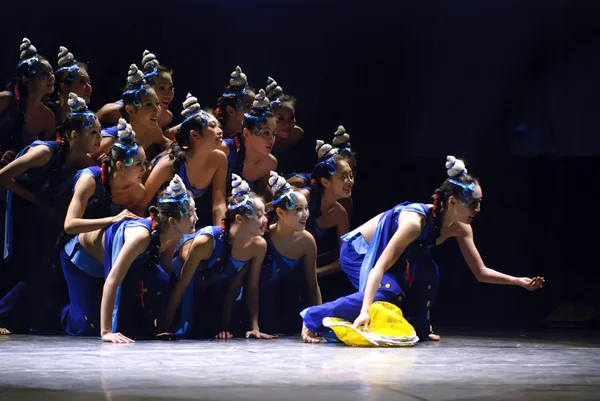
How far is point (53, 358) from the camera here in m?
3.25

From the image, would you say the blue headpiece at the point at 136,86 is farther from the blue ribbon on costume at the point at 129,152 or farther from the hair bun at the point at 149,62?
the blue ribbon on costume at the point at 129,152

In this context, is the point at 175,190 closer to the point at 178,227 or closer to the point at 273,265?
the point at 178,227

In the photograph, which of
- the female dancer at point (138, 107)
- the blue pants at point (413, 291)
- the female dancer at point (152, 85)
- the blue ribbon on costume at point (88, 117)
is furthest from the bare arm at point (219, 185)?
the blue pants at point (413, 291)

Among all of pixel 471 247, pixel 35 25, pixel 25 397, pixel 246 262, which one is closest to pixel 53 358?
pixel 25 397

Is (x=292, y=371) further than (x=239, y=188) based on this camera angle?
No

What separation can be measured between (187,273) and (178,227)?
0.25 m

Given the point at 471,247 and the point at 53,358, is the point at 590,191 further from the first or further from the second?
the point at 53,358

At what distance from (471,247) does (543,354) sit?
97 centimetres

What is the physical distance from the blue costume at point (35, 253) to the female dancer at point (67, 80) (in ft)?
1.47

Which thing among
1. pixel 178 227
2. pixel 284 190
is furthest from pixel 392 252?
pixel 178 227

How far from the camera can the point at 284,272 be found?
4.74 meters

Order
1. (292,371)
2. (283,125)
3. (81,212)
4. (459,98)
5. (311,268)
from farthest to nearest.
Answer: (459,98) < (283,125) < (311,268) < (81,212) < (292,371)

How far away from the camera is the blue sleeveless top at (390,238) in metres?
4.24

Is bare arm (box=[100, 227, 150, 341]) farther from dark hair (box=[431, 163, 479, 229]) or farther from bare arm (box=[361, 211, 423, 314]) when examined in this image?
dark hair (box=[431, 163, 479, 229])
